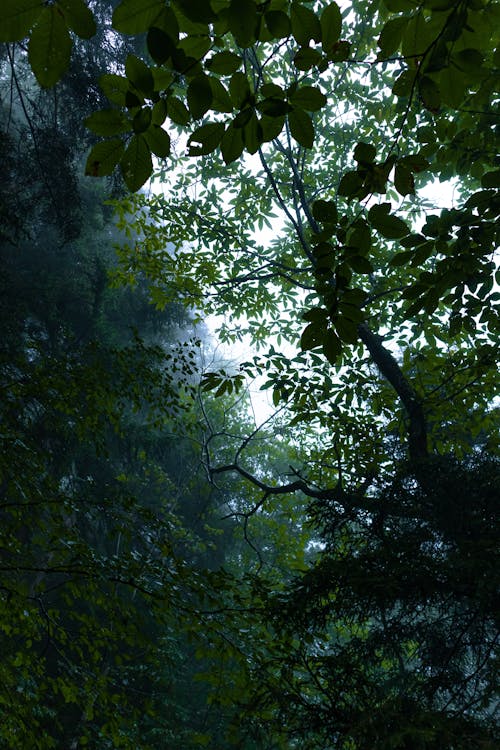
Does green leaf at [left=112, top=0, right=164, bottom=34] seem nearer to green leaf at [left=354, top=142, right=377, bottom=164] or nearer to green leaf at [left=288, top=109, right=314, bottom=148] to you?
green leaf at [left=288, top=109, right=314, bottom=148]

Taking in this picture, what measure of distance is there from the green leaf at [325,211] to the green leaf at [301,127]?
29 centimetres

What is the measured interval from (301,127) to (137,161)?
36cm

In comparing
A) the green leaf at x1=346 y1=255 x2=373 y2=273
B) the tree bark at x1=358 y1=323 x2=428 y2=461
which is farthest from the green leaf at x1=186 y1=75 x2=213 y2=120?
the tree bark at x1=358 y1=323 x2=428 y2=461

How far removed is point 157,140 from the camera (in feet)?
3.23

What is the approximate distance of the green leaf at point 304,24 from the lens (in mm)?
1031

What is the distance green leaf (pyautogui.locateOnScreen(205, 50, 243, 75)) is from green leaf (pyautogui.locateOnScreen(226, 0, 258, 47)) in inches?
5.7

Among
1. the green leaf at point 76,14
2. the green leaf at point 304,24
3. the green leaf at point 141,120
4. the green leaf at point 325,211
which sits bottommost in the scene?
the green leaf at point 76,14

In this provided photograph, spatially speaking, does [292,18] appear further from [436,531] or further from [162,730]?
Answer: [162,730]

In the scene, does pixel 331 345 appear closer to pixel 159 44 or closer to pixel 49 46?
pixel 159 44

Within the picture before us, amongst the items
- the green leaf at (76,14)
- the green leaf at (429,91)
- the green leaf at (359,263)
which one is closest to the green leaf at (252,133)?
the green leaf at (76,14)

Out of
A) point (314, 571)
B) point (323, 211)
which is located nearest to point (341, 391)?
point (314, 571)

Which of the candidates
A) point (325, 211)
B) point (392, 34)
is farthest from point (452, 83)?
point (325, 211)

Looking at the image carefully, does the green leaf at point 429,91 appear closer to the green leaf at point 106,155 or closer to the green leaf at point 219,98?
the green leaf at point 219,98

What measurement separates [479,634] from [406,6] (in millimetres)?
3192
